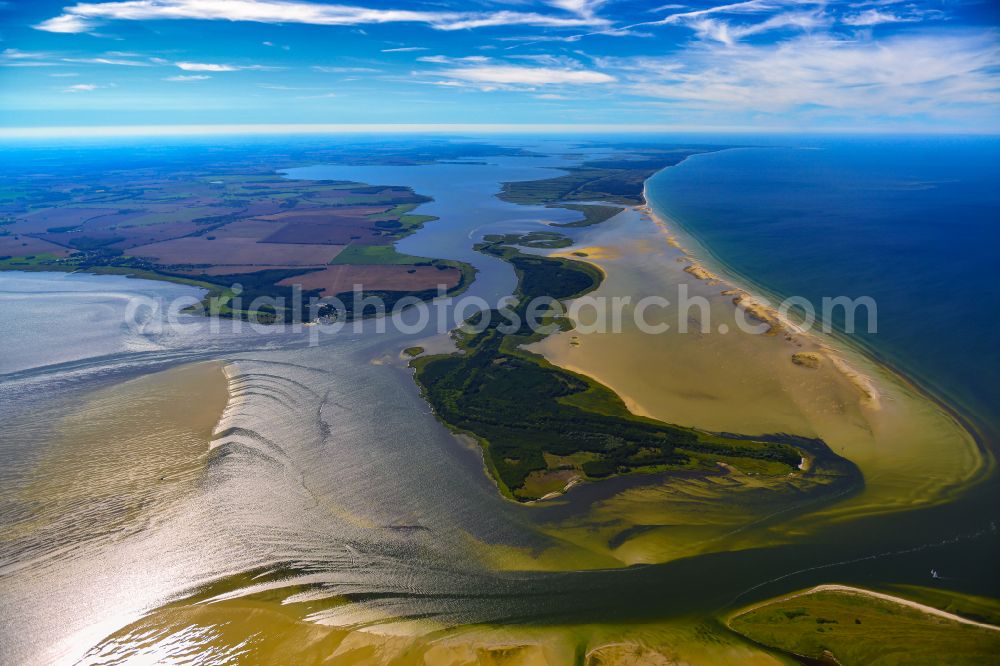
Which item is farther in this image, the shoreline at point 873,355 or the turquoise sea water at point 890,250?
the turquoise sea water at point 890,250

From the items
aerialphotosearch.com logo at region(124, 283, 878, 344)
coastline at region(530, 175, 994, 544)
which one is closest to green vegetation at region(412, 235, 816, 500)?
coastline at region(530, 175, 994, 544)

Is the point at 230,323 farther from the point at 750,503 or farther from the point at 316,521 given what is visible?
the point at 750,503

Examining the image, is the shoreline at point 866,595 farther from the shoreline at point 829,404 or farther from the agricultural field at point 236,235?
the agricultural field at point 236,235

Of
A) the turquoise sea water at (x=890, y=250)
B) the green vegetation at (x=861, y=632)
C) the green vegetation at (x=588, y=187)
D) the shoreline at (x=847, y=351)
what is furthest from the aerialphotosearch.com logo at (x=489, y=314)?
the green vegetation at (x=588, y=187)

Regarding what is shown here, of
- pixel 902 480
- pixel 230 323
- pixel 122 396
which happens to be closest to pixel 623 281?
pixel 902 480

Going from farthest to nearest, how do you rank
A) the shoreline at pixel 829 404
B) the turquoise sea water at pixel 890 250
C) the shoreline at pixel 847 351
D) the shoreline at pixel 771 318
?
the turquoise sea water at pixel 890 250, the shoreline at pixel 771 318, the shoreline at pixel 847 351, the shoreline at pixel 829 404

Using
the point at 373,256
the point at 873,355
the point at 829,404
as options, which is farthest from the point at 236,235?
the point at 873,355

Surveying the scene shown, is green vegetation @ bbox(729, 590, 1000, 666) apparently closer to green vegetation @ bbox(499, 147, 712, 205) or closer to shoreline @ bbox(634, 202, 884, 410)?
shoreline @ bbox(634, 202, 884, 410)

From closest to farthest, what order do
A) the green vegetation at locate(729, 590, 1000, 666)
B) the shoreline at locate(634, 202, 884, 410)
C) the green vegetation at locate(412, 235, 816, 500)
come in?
the green vegetation at locate(729, 590, 1000, 666) → the green vegetation at locate(412, 235, 816, 500) → the shoreline at locate(634, 202, 884, 410)
